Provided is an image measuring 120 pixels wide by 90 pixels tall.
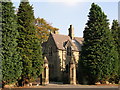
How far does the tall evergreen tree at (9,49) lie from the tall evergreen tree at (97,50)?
528 inches

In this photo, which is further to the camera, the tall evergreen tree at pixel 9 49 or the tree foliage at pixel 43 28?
the tree foliage at pixel 43 28

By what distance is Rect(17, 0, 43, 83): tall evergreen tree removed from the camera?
93.1ft

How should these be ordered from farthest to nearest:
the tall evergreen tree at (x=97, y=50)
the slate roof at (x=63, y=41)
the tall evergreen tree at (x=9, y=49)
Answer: the slate roof at (x=63, y=41)
the tall evergreen tree at (x=97, y=50)
the tall evergreen tree at (x=9, y=49)

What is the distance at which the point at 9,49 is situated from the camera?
81.4ft

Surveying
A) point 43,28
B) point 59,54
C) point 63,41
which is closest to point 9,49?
point 59,54

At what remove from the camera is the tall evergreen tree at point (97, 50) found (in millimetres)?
34000

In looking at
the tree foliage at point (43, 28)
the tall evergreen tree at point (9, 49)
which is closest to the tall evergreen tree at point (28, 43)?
the tall evergreen tree at point (9, 49)

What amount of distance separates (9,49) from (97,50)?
16445 mm

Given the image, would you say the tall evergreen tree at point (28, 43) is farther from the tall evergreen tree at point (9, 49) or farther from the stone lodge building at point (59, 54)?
the stone lodge building at point (59, 54)

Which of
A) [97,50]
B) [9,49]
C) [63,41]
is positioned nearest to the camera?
[9,49]

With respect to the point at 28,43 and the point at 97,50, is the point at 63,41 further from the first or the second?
the point at 28,43

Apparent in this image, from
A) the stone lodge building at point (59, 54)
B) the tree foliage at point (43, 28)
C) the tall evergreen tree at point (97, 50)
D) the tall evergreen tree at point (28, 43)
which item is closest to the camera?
the tall evergreen tree at point (28, 43)

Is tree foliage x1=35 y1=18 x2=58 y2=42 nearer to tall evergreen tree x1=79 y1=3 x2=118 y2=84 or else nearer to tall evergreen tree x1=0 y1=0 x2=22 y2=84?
tall evergreen tree x1=79 y1=3 x2=118 y2=84

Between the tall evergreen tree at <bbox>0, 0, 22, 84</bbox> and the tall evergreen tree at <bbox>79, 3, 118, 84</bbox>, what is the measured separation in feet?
44.0
